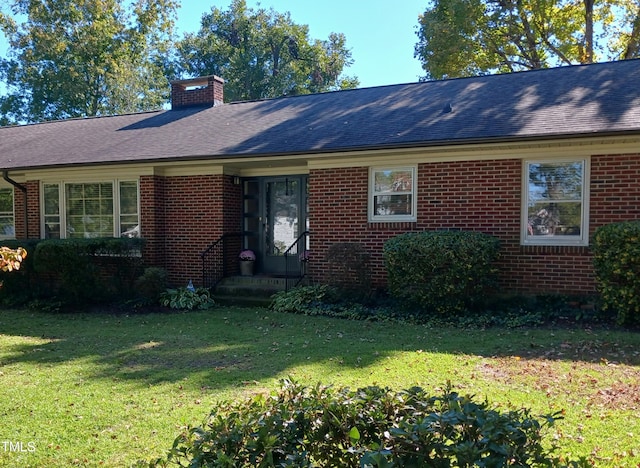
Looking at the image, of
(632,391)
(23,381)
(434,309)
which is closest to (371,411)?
(632,391)

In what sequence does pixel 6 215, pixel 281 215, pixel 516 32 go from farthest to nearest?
pixel 516 32
pixel 6 215
pixel 281 215

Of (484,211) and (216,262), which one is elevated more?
(484,211)

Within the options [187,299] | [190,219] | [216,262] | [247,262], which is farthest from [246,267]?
[187,299]

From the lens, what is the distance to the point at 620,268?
7.23 meters

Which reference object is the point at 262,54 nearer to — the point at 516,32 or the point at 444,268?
the point at 516,32

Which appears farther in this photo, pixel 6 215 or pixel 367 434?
pixel 6 215

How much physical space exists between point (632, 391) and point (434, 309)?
409cm

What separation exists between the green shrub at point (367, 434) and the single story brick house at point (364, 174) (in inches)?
275

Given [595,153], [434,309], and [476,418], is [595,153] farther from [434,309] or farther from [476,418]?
[476,418]

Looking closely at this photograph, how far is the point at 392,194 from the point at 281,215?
313 centimetres

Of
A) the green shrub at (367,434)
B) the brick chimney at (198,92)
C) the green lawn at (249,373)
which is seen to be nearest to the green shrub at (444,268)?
the green lawn at (249,373)

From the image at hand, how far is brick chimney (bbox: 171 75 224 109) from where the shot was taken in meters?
15.5

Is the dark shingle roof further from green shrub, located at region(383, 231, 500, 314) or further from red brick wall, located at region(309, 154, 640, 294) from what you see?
green shrub, located at region(383, 231, 500, 314)

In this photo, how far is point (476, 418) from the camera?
6.84 ft
